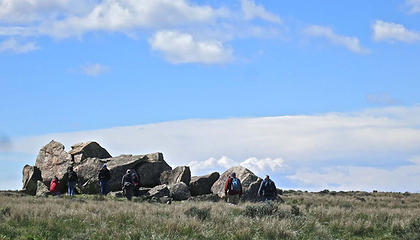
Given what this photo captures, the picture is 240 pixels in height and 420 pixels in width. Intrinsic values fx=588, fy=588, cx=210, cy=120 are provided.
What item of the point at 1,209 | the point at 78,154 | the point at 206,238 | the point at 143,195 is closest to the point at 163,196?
the point at 143,195

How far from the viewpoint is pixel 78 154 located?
39438 mm

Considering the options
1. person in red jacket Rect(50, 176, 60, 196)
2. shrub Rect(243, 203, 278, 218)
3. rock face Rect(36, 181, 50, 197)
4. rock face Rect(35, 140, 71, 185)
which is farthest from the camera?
rock face Rect(35, 140, 71, 185)

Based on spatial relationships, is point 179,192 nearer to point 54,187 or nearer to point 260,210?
point 54,187

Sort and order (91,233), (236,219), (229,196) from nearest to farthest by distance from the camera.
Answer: (91,233) → (236,219) → (229,196)

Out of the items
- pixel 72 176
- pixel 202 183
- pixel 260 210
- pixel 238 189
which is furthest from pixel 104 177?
pixel 260 210

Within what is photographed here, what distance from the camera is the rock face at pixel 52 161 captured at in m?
38.3

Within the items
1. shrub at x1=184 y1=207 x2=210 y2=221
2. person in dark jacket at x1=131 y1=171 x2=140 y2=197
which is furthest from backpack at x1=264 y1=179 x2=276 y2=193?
shrub at x1=184 y1=207 x2=210 y2=221

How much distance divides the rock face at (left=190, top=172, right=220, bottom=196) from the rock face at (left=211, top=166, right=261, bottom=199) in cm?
41

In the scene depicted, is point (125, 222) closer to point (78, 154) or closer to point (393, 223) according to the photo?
point (393, 223)

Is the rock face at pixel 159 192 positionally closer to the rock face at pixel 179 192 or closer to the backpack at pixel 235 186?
the rock face at pixel 179 192

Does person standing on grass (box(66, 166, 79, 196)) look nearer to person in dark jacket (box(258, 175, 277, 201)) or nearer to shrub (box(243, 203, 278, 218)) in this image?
person in dark jacket (box(258, 175, 277, 201))

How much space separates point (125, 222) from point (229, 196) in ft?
41.4

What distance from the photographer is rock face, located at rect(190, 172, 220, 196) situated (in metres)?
36.3

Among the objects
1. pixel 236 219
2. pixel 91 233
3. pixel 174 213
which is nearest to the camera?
pixel 91 233
